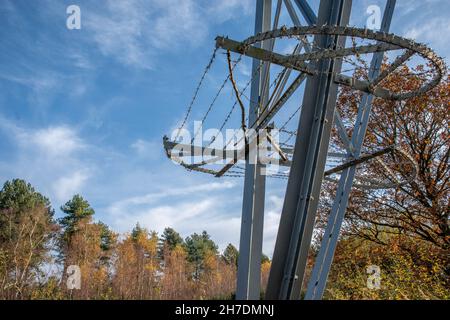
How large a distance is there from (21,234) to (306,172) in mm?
28580

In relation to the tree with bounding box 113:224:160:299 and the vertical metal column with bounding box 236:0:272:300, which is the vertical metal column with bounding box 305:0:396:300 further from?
the tree with bounding box 113:224:160:299

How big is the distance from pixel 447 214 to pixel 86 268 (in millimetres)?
29453

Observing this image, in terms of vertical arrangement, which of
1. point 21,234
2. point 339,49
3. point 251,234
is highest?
point 21,234

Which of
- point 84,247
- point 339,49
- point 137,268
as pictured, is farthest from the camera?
point 137,268

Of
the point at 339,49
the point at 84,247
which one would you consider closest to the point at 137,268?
the point at 84,247

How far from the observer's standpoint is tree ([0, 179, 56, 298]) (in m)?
24.5

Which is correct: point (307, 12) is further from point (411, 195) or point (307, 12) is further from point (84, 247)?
point (84, 247)

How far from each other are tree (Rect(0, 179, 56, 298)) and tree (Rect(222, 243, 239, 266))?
3446cm

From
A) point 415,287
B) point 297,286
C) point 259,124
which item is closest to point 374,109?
point 415,287

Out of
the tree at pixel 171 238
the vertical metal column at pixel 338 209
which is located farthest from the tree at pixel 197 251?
the vertical metal column at pixel 338 209

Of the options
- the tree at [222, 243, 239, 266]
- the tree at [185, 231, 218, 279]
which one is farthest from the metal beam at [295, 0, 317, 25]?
the tree at [222, 243, 239, 266]

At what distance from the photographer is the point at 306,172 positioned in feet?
16.0
